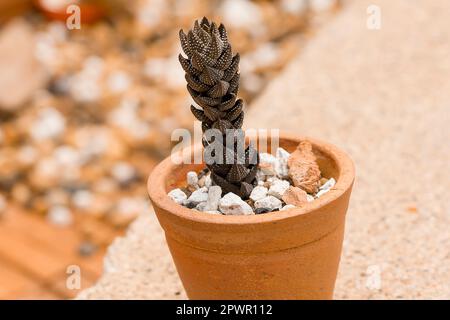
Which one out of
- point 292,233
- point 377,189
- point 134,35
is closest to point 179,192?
point 292,233

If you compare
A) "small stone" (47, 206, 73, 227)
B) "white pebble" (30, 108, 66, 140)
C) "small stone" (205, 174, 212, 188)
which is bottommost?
"small stone" (47, 206, 73, 227)

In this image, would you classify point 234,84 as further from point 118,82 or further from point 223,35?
point 118,82

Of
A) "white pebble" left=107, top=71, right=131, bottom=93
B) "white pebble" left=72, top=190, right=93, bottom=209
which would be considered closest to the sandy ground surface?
"white pebble" left=72, top=190, right=93, bottom=209

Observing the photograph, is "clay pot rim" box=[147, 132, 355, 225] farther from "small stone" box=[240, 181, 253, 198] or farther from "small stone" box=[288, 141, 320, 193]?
"small stone" box=[240, 181, 253, 198]

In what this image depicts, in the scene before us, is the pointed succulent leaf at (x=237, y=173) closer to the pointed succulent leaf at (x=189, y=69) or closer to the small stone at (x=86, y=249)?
the pointed succulent leaf at (x=189, y=69)

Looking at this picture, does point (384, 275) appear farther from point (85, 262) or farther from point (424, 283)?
point (85, 262)
